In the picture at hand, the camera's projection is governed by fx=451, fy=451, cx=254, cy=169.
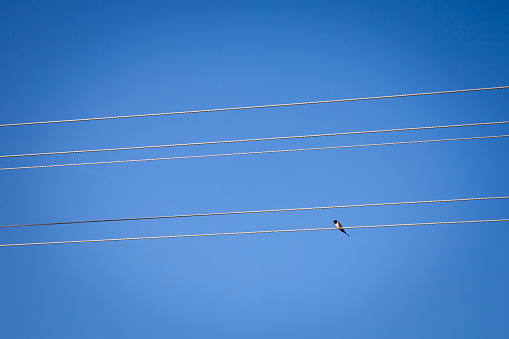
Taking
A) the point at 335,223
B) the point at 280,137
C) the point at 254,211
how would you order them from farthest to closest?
the point at 335,223, the point at 280,137, the point at 254,211

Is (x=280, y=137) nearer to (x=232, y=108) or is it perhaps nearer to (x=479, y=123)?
(x=232, y=108)

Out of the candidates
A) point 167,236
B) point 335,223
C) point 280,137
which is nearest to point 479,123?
point 280,137

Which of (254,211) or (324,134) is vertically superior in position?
(324,134)

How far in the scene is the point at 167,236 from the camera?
7.88m

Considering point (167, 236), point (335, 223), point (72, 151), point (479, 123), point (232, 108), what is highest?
point (335, 223)

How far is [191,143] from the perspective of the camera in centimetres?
725

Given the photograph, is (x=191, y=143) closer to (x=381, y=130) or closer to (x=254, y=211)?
(x=254, y=211)

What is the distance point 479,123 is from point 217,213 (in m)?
4.40

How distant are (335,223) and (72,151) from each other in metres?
9.30

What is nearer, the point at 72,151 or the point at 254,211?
the point at 254,211

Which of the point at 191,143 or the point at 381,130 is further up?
the point at 381,130

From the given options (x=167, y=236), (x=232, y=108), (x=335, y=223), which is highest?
(x=335, y=223)

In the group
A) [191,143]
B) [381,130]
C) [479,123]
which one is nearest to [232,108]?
[191,143]

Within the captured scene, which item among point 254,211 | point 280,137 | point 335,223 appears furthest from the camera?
point 335,223
